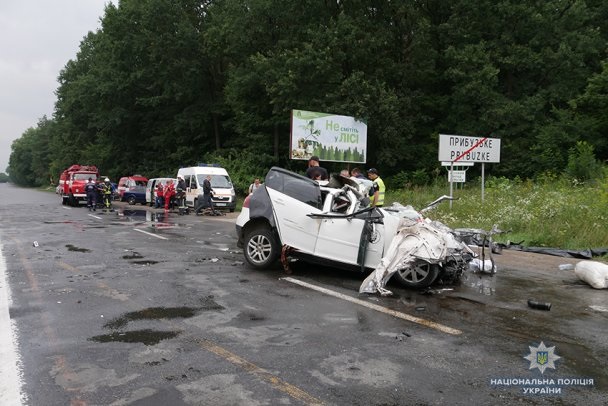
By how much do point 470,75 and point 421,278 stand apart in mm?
24000

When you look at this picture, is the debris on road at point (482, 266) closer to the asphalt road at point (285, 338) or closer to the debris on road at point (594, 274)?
the asphalt road at point (285, 338)

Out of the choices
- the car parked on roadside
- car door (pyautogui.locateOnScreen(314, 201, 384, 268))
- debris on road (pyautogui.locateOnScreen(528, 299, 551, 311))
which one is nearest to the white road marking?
car door (pyautogui.locateOnScreen(314, 201, 384, 268))

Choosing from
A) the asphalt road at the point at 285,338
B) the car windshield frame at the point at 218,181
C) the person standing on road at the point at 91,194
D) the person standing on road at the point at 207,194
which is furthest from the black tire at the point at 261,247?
the person standing on road at the point at 91,194

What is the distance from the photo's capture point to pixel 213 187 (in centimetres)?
2378

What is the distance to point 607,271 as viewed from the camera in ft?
24.5

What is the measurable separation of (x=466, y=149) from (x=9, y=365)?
13.5 m

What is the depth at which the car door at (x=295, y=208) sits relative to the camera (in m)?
7.89

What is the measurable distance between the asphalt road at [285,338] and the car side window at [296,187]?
126 cm

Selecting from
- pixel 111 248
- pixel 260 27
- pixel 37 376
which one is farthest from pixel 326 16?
pixel 37 376

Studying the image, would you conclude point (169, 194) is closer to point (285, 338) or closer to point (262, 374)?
point (285, 338)

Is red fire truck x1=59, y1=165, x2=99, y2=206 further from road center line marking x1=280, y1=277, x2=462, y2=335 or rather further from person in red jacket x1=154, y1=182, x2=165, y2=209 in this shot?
road center line marking x1=280, y1=277, x2=462, y2=335

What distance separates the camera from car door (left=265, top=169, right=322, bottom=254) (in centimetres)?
789

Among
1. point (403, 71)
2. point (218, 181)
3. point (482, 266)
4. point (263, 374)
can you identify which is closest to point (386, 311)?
point (263, 374)

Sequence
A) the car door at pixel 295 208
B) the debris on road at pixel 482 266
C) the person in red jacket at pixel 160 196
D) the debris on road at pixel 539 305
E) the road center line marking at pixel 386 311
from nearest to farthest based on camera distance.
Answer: the road center line marking at pixel 386 311 < the debris on road at pixel 539 305 < the car door at pixel 295 208 < the debris on road at pixel 482 266 < the person in red jacket at pixel 160 196
